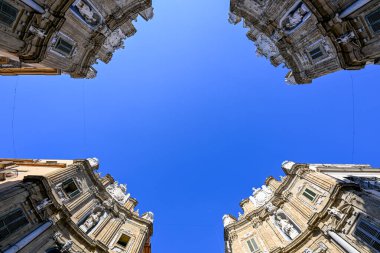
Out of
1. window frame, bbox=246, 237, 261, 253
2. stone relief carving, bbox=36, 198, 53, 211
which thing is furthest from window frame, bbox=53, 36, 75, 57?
window frame, bbox=246, 237, 261, 253

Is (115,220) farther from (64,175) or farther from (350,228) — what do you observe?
(350,228)

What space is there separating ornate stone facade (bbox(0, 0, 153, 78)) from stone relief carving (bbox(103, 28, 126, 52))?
0.10m

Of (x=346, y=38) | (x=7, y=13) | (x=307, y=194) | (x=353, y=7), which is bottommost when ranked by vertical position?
(x=307, y=194)

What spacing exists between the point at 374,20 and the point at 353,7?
1183 millimetres

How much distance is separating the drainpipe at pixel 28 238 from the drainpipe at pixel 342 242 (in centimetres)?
2045

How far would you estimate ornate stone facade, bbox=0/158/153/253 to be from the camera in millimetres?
14641

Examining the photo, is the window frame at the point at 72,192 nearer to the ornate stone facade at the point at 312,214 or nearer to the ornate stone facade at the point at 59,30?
the ornate stone facade at the point at 59,30

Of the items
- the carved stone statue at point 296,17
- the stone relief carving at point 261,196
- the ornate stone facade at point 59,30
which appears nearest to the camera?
the ornate stone facade at point 59,30

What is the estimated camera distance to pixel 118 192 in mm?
29719

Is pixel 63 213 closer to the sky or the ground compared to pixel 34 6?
closer to the ground

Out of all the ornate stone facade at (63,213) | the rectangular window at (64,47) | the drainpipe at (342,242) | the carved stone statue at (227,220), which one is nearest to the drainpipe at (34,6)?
the rectangular window at (64,47)

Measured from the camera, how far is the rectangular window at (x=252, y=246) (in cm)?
2415

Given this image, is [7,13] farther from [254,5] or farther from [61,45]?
[254,5]

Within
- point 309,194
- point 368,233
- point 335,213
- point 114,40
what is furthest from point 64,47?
point 309,194
